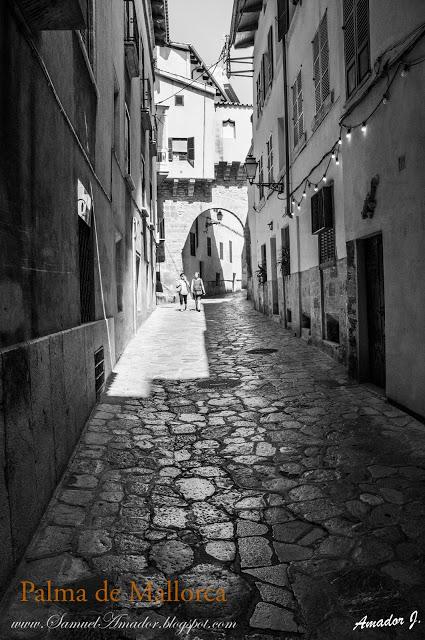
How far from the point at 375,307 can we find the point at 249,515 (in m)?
4.28

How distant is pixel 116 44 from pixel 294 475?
8.95 metres

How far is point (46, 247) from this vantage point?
3.82m

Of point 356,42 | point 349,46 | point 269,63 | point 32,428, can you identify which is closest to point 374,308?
point 356,42

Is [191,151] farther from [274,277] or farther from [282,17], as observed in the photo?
[282,17]

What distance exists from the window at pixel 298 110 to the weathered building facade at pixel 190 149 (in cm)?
1750

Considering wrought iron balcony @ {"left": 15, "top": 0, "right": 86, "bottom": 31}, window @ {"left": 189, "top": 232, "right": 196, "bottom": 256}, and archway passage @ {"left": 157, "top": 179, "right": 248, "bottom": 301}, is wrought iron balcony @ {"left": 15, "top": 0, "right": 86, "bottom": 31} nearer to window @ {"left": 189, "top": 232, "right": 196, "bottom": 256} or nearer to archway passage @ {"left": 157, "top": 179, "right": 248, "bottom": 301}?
archway passage @ {"left": 157, "top": 179, "right": 248, "bottom": 301}

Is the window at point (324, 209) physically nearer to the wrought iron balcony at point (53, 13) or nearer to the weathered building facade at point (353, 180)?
the weathered building facade at point (353, 180)

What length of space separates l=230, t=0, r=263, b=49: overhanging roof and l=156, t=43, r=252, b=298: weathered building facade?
10.8 metres

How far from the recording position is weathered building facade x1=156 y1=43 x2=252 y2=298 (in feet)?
97.6

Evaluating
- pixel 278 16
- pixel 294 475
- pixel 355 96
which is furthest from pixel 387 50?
pixel 278 16

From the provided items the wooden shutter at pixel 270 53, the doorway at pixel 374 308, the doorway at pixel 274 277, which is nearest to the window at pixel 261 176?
the doorway at pixel 274 277

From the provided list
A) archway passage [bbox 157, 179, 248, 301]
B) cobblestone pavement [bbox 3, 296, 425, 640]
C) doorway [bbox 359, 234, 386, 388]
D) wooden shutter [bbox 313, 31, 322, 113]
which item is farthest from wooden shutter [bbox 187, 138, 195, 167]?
cobblestone pavement [bbox 3, 296, 425, 640]

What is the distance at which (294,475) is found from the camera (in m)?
3.98

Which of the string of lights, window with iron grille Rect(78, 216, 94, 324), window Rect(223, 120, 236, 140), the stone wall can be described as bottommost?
the stone wall
